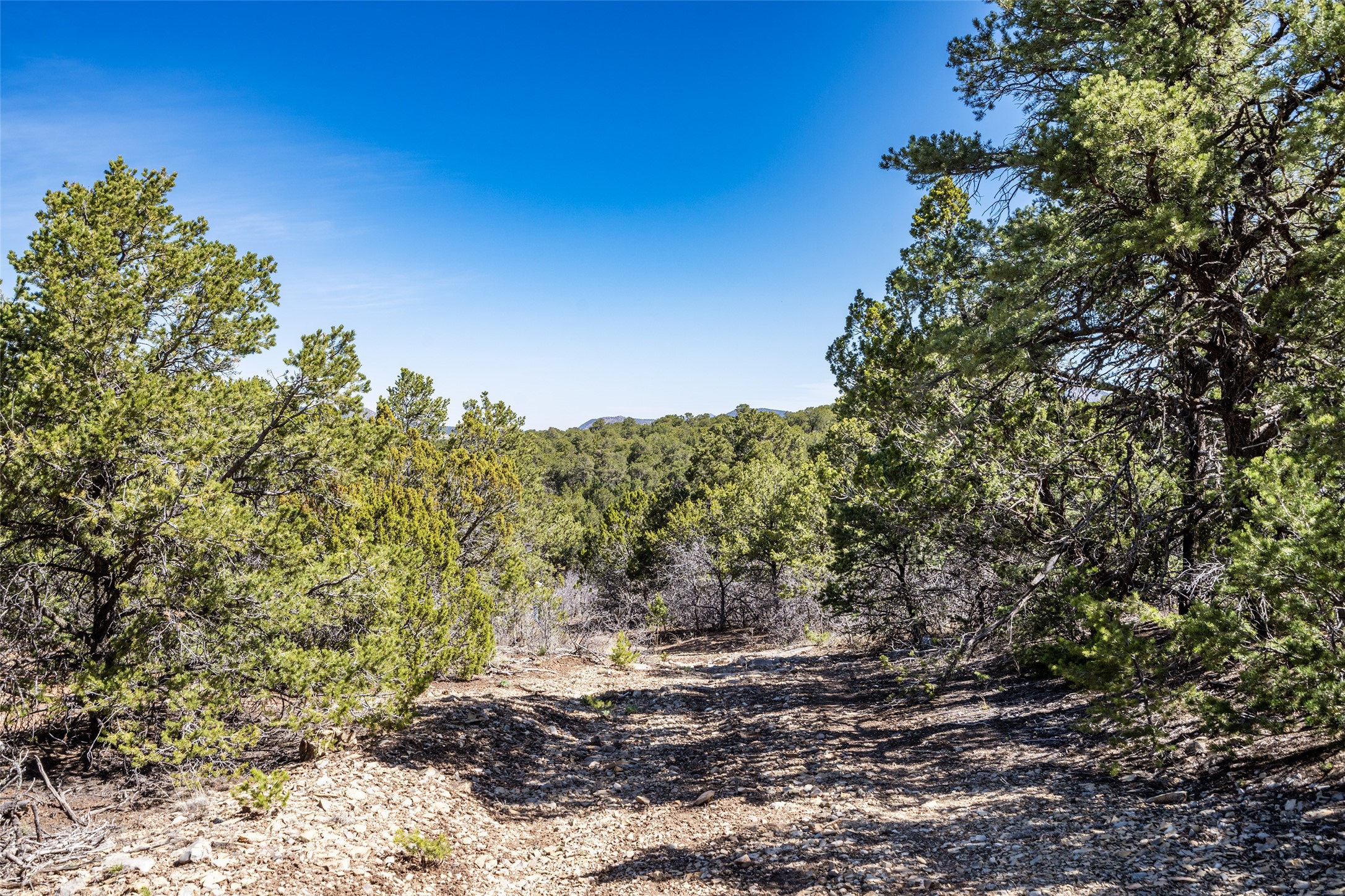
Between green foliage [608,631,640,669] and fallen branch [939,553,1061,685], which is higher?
fallen branch [939,553,1061,685]

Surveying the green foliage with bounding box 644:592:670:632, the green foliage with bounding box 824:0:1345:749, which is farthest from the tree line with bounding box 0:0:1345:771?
the green foliage with bounding box 644:592:670:632

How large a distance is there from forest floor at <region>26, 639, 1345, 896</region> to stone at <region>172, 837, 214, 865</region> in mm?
36

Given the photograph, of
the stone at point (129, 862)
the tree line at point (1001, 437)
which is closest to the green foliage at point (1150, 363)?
the tree line at point (1001, 437)

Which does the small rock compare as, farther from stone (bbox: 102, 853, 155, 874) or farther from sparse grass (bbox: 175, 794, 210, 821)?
sparse grass (bbox: 175, 794, 210, 821)

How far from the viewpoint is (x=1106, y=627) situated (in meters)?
4.88

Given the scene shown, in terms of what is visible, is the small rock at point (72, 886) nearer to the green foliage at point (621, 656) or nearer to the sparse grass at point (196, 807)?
the sparse grass at point (196, 807)

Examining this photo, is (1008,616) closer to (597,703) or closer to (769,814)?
(769,814)

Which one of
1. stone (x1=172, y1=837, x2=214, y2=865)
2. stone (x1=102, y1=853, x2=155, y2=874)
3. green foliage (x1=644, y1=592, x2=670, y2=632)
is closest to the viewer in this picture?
stone (x1=102, y1=853, x2=155, y2=874)

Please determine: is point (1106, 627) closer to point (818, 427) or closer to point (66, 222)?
point (66, 222)

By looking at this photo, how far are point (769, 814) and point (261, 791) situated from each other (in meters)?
4.15

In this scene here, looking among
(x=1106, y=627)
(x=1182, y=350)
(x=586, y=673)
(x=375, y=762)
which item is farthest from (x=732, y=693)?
(x=1182, y=350)

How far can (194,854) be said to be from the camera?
464cm

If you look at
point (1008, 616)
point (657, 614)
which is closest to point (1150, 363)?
point (1008, 616)

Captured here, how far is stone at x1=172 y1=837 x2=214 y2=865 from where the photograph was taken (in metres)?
4.59
